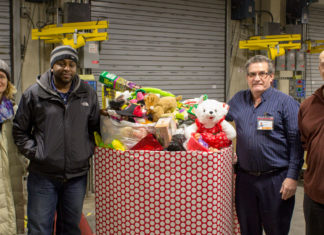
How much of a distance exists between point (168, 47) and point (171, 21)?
497mm

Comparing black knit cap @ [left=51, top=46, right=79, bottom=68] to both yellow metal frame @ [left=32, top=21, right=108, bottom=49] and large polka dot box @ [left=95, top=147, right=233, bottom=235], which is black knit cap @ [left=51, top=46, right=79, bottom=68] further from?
yellow metal frame @ [left=32, top=21, right=108, bottom=49]

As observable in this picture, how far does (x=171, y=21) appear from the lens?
6.73 metres

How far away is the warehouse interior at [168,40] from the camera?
5059mm

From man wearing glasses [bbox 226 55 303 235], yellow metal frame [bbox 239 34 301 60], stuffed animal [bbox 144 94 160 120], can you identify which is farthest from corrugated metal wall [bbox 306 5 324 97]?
stuffed animal [bbox 144 94 160 120]

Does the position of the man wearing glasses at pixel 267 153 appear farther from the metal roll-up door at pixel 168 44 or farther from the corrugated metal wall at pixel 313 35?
the corrugated metal wall at pixel 313 35

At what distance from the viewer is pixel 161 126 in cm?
225

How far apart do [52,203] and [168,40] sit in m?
4.84

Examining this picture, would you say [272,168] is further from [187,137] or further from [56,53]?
[56,53]

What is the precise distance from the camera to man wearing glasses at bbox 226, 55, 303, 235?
93.8 inches

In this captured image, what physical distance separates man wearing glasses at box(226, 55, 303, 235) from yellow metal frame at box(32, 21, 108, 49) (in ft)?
8.58

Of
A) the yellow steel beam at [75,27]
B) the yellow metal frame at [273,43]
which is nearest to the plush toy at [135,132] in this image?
the yellow steel beam at [75,27]

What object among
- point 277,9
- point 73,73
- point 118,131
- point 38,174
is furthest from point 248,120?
point 277,9

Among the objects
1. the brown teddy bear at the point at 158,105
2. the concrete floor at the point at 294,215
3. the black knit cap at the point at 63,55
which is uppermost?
the black knit cap at the point at 63,55

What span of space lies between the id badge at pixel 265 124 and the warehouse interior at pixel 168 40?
2152mm
